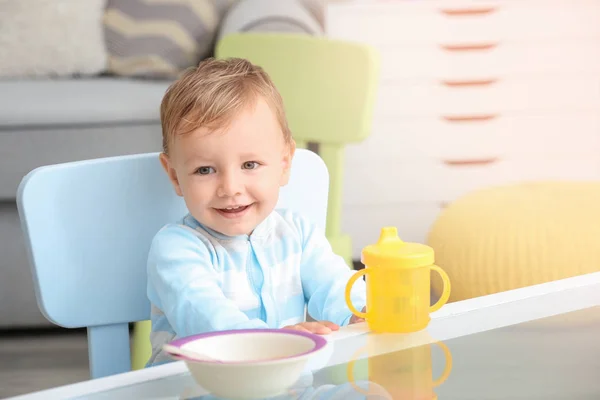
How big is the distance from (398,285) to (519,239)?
1.15 m

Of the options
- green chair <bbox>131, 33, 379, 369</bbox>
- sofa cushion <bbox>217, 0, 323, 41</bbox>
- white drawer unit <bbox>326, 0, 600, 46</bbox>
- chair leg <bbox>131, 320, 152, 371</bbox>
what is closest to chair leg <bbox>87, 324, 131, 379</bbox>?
chair leg <bbox>131, 320, 152, 371</bbox>

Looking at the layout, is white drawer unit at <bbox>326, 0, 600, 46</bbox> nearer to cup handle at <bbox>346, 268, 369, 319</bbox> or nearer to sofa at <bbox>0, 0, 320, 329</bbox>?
sofa at <bbox>0, 0, 320, 329</bbox>

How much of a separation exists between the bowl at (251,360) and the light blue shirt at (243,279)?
0.20 m

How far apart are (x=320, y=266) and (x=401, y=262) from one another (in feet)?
0.96

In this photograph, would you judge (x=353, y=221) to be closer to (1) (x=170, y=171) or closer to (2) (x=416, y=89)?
(2) (x=416, y=89)

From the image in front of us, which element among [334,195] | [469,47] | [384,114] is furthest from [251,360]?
[469,47]

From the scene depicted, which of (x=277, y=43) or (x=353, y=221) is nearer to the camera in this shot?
(x=277, y=43)

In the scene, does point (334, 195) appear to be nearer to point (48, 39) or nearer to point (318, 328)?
point (48, 39)

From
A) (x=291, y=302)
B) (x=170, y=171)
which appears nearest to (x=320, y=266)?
(x=291, y=302)

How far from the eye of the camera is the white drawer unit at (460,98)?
2807 millimetres

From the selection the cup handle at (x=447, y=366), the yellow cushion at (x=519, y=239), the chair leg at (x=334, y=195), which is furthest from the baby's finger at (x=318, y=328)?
the chair leg at (x=334, y=195)

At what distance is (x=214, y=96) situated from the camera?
101cm

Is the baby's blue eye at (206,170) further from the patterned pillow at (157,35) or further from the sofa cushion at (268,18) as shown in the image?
the patterned pillow at (157,35)

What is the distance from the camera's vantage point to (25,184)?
3.14ft
